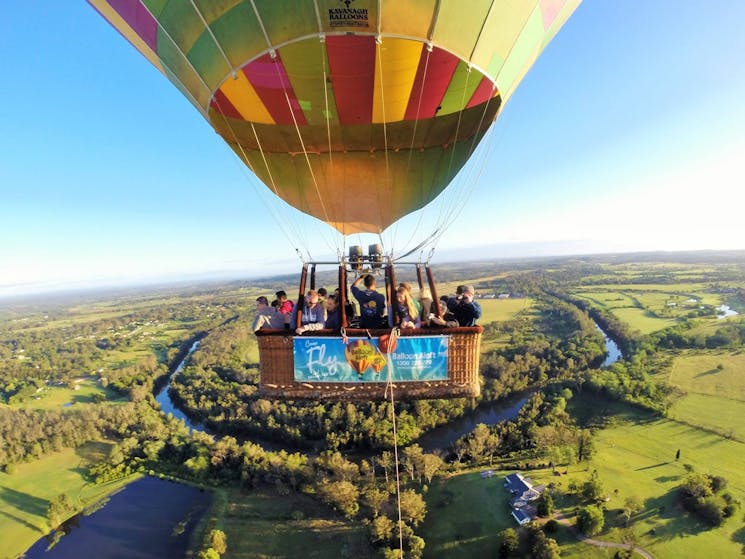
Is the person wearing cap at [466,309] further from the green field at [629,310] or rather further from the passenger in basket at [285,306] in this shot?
the green field at [629,310]

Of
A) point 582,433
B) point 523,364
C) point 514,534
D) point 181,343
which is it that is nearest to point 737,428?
point 582,433

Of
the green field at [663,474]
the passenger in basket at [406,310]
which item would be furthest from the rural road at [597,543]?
the passenger in basket at [406,310]

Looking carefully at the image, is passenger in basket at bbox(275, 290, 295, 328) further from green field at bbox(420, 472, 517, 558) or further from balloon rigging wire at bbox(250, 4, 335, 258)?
green field at bbox(420, 472, 517, 558)

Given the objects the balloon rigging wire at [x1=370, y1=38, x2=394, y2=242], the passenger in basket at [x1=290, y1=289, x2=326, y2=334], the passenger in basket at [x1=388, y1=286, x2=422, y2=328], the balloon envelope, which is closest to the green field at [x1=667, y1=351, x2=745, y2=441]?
the balloon rigging wire at [x1=370, y1=38, x2=394, y2=242]

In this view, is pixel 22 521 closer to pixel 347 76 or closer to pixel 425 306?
pixel 425 306

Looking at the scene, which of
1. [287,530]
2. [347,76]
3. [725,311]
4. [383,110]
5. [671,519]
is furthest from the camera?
[725,311]

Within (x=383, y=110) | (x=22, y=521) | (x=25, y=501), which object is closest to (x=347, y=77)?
(x=383, y=110)
